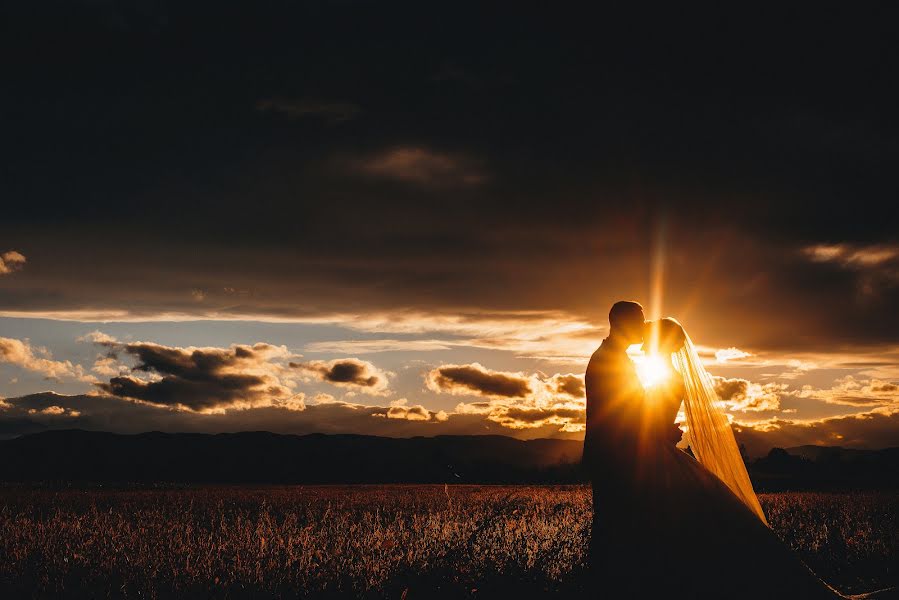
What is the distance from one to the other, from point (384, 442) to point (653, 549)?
122 meters

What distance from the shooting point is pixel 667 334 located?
6188 millimetres

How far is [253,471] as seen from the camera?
3061 inches

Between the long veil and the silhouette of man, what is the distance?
0.87m

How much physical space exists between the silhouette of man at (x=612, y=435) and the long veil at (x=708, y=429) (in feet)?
2.85

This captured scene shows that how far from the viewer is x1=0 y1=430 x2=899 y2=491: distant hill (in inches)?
2495

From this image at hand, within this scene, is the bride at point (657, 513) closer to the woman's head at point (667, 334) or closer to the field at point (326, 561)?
the woman's head at point (667, 334)

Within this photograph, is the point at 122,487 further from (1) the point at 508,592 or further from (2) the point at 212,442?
(2) the point at 212,442

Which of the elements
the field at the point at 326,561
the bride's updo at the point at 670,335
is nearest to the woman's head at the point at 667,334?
the bride's updo at the point at 670,335

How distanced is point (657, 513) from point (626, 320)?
1431mm

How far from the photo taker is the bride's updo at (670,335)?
20.2 ft

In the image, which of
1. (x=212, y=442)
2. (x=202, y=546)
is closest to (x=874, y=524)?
(x=202, y=546)

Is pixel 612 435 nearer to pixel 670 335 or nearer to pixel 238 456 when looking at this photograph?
pixel 670 335

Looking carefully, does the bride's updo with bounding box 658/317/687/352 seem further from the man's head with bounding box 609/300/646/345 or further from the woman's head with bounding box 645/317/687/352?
the man's head with bounding box 609/300/646/345

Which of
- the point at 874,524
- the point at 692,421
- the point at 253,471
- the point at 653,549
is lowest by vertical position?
the point at 253,471
